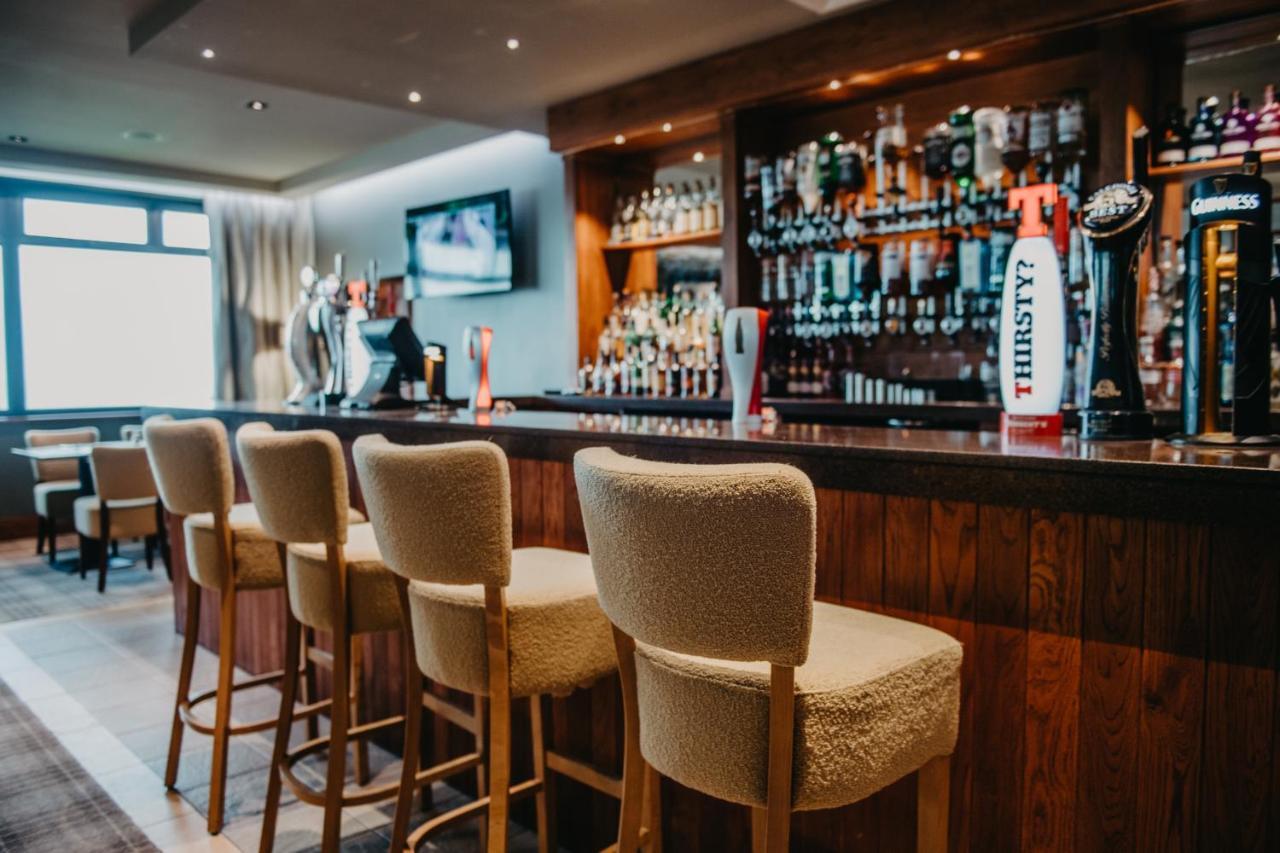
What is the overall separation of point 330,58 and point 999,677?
13.1 ft

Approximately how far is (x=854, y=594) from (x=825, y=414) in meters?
2.46

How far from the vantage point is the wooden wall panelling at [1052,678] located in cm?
144

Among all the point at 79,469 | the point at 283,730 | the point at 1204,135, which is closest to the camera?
the point at 283,730

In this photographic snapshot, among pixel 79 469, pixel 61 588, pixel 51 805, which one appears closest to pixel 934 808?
pixel 51 805

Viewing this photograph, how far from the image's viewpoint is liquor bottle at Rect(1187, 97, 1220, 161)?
11.2 feet

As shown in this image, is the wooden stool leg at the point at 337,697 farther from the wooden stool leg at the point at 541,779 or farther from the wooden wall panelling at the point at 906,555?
the wooden wall panelling at the point at 906,555

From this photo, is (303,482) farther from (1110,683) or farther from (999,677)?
(1110,683)

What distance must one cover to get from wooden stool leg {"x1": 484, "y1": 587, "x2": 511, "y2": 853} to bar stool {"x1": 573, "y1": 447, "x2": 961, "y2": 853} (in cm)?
36

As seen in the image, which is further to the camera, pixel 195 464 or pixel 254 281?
pixel 254 281

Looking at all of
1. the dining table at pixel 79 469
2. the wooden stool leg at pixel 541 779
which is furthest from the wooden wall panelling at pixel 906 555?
the dining table at pixel 79 469

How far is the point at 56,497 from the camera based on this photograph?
612 cm

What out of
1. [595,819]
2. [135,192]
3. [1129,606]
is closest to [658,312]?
[595,819]

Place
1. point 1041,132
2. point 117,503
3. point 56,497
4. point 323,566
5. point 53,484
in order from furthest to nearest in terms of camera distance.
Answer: point 53,484
point 56,497
point 117,503
point 1041,132
point 323,566

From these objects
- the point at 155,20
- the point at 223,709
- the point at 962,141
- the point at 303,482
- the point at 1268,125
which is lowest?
the point at 223,709
